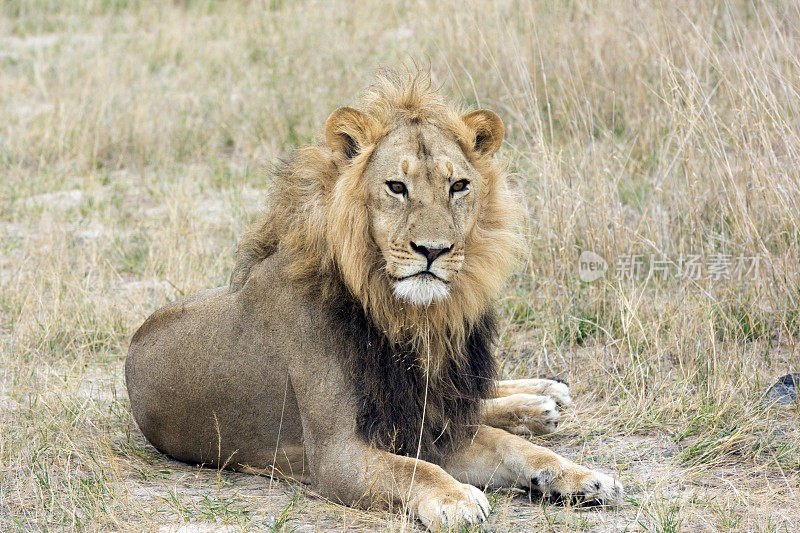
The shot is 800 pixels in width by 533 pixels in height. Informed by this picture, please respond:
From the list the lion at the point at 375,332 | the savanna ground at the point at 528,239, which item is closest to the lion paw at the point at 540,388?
the savanna ground at the point at 528,239

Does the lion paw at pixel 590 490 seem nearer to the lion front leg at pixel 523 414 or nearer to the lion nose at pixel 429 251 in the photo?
the lion front leg at pixel 523 414

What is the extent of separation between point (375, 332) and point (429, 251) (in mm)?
516

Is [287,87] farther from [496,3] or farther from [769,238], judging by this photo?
[769,238]

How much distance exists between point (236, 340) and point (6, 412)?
142 centimetres

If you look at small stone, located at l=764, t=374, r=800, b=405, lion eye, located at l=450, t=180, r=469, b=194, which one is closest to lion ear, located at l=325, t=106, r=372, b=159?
lion eye, located at l=450, t=180, r=469, b=194

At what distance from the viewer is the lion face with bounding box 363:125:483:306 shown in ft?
12.0

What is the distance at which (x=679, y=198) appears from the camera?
6.32m

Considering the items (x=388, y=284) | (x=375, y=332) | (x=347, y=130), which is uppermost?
(x=347, y=130)

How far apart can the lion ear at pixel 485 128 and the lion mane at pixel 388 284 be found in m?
0.02

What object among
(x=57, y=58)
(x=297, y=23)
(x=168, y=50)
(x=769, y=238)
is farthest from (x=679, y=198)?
(x=57, y=58)

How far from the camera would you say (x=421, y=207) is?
146 inches

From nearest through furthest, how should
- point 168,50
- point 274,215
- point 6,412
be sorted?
point 274,215, point 6,412, point 168,50

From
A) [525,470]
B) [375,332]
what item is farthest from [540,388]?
[375,332]

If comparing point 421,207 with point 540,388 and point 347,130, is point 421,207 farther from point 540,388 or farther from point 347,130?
point 540,388
